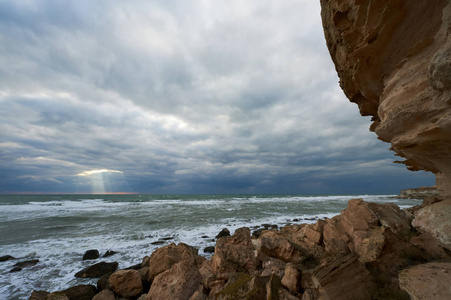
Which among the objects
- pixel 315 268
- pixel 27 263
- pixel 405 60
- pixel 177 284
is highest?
pixel 405 60

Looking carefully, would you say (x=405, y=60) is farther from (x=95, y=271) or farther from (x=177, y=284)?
(x=95, y=271)

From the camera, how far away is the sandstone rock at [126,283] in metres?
6.95

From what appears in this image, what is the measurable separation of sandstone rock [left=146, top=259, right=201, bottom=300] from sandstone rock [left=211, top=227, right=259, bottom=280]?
78cm

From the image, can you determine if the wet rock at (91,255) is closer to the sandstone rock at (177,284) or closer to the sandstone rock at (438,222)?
the sandstone rock at (177,284)

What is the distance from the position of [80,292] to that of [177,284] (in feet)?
12.3

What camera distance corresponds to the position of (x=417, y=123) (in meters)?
4.40

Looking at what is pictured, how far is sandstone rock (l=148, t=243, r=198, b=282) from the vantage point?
767 cm

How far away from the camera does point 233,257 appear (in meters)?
6.89

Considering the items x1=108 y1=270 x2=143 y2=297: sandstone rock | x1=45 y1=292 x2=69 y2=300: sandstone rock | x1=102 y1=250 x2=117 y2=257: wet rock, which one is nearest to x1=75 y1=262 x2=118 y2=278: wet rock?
x1=102 y1=250 x2=117 y2=257: wet rock

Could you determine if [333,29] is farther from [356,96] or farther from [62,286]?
[62,286]

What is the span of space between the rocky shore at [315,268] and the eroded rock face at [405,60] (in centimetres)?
248

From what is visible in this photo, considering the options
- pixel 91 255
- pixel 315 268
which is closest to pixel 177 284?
pixel 315 268

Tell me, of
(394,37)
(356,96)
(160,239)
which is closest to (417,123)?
(394,37)

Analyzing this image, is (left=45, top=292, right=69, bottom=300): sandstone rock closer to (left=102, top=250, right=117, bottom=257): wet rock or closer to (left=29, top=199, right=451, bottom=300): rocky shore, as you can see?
(left=29, top=199, right=451, bottom=300): rocky shore
